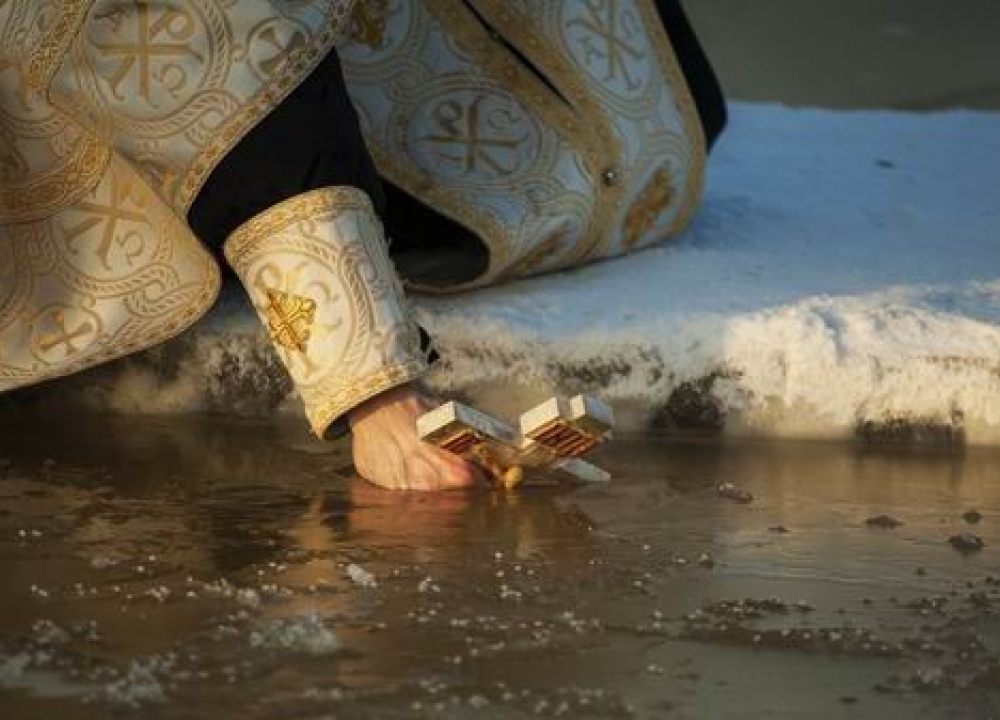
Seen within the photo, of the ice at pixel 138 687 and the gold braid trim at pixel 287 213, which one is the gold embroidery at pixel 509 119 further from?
the ice at pixel 138 687

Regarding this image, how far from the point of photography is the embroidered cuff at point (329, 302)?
7.19ft

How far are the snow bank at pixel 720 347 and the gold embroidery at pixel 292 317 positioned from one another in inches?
10.5

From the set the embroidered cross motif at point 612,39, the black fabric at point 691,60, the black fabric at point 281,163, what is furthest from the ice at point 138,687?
the black fabric at point 691,60

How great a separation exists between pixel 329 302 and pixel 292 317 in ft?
0.13

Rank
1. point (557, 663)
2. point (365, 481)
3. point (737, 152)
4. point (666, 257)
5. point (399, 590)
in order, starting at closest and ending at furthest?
point (557, 663), point (399, 590), point (365, 481), point (666, 257), point (737, 152)

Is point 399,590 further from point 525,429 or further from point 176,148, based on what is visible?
point 176,148

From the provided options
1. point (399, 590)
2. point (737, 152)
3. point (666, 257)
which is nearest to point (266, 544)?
point (399, 590)

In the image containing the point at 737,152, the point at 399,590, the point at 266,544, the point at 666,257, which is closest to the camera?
the point at 399,590

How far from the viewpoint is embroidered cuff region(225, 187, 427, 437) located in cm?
219

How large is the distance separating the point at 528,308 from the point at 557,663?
2.58 ft

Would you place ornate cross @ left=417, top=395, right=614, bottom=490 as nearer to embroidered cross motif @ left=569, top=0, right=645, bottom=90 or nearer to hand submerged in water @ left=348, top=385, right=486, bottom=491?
hand submerged in water @ left=348, top=385, right=486, bottom=491

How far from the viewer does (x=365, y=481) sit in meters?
2.26

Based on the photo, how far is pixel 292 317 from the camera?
7.25 feet

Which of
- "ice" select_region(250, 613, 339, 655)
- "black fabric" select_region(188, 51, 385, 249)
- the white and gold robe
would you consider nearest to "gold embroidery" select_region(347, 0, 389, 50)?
the white and gold robe
